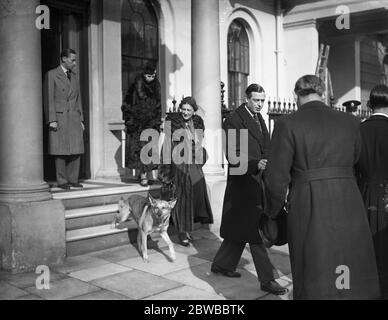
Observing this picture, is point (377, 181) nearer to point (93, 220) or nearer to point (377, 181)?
point (377, 181)

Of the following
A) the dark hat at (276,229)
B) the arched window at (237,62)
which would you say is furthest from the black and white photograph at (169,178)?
the arched window at (237,62)

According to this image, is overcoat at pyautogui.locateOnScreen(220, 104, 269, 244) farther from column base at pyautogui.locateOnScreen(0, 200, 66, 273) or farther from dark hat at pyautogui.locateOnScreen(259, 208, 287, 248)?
column base at pyautogui.locateOnScreen(0, 200, 66, 273)

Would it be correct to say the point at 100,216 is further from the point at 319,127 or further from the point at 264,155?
the point at 319,127

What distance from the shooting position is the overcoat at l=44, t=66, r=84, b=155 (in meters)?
6.98

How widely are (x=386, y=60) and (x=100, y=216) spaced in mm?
17802

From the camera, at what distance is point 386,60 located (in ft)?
66.6

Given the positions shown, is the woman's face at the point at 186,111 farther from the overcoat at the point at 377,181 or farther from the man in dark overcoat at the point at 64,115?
the overcoat at the point at 377,181

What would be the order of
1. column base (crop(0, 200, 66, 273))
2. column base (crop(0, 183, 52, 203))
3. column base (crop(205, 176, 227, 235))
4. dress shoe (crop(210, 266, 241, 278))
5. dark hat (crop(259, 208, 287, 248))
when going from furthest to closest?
1. column base (crop(205, 176, 227, 235))
2. column base (crop(0, 183, 52, 203))
3. column base (crop(0, 200, 66, 273))
4. dress shoe (crop(210, 266, 241, 278))
5. dark hat (crop(259, 208, 287, 248))

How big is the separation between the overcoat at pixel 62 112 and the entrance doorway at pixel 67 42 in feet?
4.14

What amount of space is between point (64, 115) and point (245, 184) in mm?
3641

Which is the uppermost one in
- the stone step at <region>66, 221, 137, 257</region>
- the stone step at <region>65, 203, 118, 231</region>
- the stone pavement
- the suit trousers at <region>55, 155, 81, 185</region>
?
the suit trousers at <region>55, 155, 81, 185</region>

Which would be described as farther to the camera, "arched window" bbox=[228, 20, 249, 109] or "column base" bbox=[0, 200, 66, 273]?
"arched window" bbox=[228, 20, 249, 109]

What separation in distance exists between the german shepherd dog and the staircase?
0.38 metres

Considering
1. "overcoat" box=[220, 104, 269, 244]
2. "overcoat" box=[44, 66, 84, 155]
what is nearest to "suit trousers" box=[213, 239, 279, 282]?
"overcoat" box=[220, 104, 269, 244]
